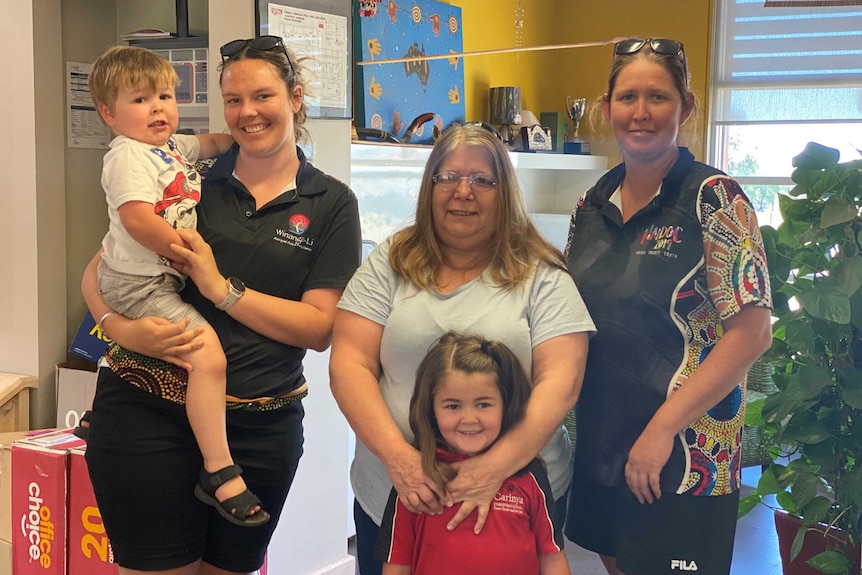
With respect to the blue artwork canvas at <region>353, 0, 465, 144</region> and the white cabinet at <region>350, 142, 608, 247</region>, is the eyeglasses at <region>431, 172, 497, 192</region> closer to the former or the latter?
the white cabinet at <region>350, 142, 608, 247</region>

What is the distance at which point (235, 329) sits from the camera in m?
1.78

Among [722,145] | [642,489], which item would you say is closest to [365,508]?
[642,489]

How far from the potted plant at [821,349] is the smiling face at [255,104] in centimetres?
140

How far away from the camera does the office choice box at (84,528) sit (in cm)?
246

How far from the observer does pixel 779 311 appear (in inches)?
96.7

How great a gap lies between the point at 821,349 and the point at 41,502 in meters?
2.27

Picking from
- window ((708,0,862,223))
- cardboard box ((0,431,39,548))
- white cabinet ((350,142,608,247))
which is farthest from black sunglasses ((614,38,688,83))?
window ((708,0,862,223))

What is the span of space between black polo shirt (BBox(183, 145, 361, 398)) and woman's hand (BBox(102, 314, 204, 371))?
73 mm

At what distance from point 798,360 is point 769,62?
12.9 feet

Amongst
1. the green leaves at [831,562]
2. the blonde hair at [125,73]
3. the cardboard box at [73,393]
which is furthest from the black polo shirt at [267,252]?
the green leaves at [831,562]

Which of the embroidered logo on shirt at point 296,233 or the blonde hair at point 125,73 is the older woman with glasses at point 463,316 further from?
the blonde hair at point 125,73

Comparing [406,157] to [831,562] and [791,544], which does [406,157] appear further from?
[831,562]

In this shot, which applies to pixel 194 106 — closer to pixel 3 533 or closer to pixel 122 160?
pixel 122 160

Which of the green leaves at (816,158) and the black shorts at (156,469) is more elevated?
the green leaves at (816,158)
